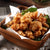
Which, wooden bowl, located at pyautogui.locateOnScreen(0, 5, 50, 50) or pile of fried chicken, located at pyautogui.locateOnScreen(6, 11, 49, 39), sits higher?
pile of fried chicken, located at pyautogui.locateOnScreen(6, 11, 49, 39)

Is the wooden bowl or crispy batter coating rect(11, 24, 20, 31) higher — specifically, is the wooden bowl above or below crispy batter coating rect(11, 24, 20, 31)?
below

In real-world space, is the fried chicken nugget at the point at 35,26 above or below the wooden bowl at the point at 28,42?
above

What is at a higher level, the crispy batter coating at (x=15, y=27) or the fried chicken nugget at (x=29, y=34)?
the crispy batter coating at (x=15, y=27)

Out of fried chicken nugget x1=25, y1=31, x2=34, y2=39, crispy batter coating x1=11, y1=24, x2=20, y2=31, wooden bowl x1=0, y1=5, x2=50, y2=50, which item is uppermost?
crispy batter coating x1=11, y1=24, x2=20, y2=31

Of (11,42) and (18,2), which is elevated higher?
(18,2)

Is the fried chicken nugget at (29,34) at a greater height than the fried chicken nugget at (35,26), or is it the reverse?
the fried chicken nugget at (35,26)

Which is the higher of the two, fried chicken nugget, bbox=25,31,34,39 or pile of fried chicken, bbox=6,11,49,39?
pile of fried chicken, bbox=6,11,49,39

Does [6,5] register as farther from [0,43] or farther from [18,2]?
[0,43]

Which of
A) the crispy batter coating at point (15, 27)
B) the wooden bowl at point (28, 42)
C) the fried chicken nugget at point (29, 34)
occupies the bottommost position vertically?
the wooden bowl at point (28, 42)

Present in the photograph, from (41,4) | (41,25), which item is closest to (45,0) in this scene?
(41,4)

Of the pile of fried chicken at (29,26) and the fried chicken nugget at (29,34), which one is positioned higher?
the pile of fried chicken at (29,26)

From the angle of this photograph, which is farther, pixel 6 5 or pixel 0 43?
pixel 6 5
